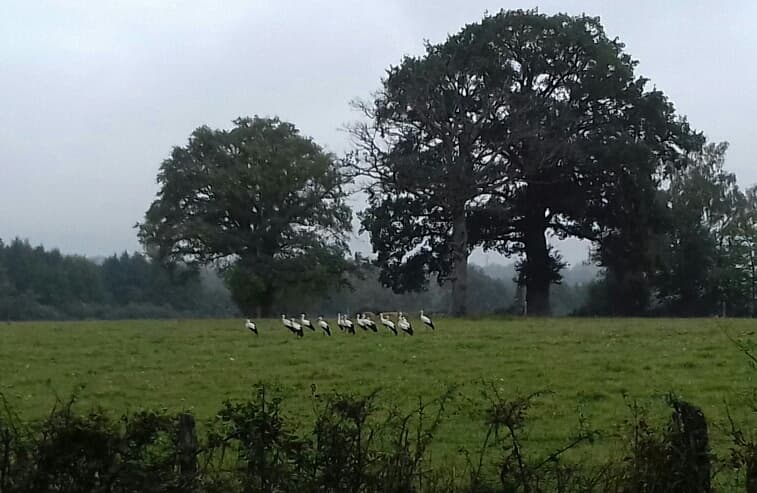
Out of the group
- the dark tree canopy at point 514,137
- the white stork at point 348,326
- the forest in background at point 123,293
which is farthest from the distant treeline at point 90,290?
the white stork at point 348,326

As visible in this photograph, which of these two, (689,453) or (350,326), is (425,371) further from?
(350,326)

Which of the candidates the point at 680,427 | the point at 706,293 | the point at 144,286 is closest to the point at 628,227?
the point at 706,293

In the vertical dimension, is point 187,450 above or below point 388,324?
below

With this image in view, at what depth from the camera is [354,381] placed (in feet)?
56.9

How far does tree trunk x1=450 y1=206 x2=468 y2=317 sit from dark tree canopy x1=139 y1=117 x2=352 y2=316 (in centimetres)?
926

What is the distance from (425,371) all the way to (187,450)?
11811 millimetres

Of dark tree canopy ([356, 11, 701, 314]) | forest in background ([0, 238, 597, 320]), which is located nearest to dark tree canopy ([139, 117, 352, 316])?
dark tree canopy ([356, 11, 701, 314])

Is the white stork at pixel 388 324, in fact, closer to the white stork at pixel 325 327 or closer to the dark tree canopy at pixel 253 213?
the white stork at pixel 325 327

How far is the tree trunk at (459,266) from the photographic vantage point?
45344 mm

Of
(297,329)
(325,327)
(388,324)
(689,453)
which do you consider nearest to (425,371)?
(689,453)

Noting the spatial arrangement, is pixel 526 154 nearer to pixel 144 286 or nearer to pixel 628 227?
pixel 628 227

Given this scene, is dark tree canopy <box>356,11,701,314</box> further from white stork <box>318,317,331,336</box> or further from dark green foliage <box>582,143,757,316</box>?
white stork <box>318,317,331,336</box>

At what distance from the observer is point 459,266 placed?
151ft

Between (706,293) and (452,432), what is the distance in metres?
45.4
